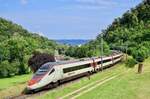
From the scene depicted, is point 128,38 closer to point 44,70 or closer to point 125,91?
point 44,70

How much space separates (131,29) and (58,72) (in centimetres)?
12225

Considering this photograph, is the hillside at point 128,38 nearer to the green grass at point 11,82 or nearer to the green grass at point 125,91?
the green grass at point 11,82

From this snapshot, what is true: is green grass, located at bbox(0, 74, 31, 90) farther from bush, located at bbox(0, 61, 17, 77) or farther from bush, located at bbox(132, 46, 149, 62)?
bush, located at bbox(0, 61, 17, 77)

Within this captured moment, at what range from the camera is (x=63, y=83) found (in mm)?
53844

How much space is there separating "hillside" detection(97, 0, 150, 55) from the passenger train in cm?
6562

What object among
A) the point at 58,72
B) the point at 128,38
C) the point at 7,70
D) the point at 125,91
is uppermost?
the point at 128,38

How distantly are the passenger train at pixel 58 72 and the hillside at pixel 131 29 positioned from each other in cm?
6562

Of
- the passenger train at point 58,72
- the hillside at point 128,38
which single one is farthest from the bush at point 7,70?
the passenger train at point 58,72

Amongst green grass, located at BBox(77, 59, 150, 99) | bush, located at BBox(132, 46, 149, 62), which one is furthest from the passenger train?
bush, located at BBox(132, 46, 149, 62)

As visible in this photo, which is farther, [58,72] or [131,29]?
[131,29]

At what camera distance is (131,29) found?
169 metres

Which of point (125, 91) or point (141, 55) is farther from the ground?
point (141, 55)

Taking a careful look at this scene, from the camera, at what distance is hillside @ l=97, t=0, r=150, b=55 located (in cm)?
14331

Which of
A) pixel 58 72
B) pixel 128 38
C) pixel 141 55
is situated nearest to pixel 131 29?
pixel 128 38
